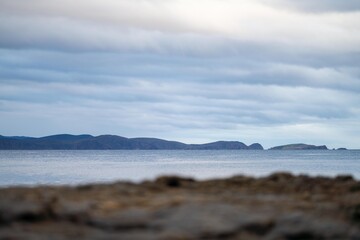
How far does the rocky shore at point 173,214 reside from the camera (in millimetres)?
12453

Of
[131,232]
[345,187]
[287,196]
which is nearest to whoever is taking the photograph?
[131,232]

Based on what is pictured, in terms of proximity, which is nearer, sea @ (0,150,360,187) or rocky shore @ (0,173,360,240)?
rocky shore @ (0,173,360,240)

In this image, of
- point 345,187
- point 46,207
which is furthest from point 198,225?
point 345,187

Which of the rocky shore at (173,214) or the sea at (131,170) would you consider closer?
the rocky shore at (173,214)

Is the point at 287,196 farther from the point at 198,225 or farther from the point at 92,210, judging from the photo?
the point at 92,210

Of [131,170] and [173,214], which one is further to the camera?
[131,170]

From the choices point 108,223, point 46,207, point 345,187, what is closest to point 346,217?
point 345,187

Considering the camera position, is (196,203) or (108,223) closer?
(108,223)

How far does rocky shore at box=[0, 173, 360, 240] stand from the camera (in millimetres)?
12453

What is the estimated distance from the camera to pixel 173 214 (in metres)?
12.9

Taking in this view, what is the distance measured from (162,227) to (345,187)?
19.3ft

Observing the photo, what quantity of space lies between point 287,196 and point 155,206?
11.0 feet

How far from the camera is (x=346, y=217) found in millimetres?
13898

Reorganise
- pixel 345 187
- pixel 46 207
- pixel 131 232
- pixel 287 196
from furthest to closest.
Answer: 1. pixel 345 187
2. pixel 287 196
3. pixel 46 207
4. pixel 131 232
